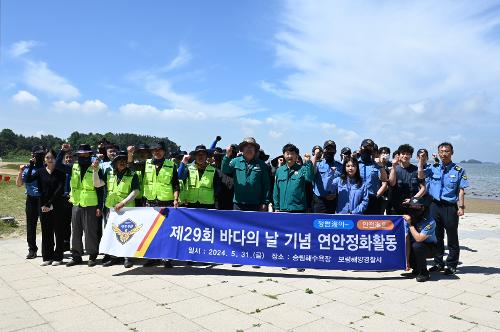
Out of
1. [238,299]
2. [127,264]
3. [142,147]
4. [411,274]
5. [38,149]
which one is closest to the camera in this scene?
[238,299]

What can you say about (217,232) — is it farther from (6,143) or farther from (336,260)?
(6,143)

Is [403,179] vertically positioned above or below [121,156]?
below

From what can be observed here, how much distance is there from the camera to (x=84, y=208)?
619 cm

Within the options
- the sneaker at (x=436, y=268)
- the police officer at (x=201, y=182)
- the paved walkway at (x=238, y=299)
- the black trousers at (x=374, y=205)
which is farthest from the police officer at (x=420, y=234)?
the police officer at (x=201, y=182)

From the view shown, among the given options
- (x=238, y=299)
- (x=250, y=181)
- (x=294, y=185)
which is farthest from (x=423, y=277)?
(x=250, y=181)

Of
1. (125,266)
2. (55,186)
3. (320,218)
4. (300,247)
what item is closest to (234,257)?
(300,247)

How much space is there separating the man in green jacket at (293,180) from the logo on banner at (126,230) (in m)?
2.24

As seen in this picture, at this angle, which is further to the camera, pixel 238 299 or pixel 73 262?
pixel 73 262

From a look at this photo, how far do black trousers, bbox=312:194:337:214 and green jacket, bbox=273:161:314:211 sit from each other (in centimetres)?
43

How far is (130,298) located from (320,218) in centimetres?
273

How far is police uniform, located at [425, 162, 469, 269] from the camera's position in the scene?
5.88m

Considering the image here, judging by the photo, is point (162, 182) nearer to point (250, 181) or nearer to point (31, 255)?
point (250, 181)

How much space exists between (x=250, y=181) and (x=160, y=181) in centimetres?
145

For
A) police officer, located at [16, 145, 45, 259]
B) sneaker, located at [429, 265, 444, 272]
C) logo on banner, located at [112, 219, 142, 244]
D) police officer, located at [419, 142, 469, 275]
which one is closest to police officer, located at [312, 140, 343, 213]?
police officer, located at [419, 142, 469, 275]
